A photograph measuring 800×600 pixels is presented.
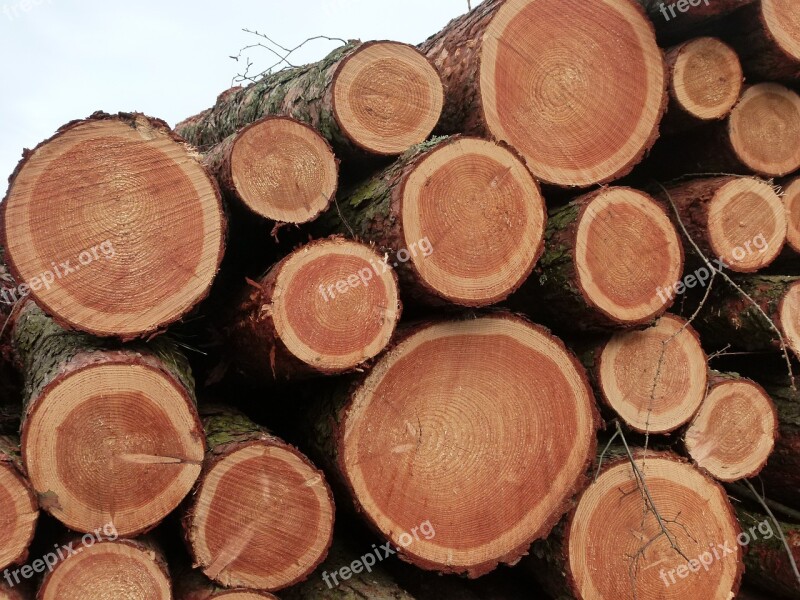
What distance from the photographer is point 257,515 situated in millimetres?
1837

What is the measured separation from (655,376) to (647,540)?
58 centimetres

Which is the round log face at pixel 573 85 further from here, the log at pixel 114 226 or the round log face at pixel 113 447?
the round log face at pixel 113 447

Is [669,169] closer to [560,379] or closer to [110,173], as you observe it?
[560,379]

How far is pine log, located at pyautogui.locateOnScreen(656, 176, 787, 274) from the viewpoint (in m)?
2.62

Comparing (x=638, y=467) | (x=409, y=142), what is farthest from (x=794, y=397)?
(x=409, y=142)

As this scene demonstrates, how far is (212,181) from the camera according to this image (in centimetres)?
189

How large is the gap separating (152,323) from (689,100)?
7.27ft

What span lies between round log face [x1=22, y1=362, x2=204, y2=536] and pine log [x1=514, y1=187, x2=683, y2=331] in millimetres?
1267

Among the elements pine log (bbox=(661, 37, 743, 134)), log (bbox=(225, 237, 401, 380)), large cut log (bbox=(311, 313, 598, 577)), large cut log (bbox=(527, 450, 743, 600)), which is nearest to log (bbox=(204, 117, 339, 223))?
log (bbox=(225, 237, 401, 380))

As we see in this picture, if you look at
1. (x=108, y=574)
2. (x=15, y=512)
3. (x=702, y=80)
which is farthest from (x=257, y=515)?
(x=702, y=80)

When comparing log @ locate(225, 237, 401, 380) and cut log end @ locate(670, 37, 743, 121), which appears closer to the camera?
log @ locate(225, 237, 401, 380)

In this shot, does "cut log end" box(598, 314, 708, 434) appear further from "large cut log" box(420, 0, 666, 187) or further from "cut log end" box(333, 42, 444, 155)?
"cut log end" box(333, 42, 444, 155)

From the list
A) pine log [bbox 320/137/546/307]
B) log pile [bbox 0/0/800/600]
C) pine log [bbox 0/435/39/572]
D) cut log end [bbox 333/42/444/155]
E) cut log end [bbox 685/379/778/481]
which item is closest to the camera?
pine log [bbox 0/435/39/572]

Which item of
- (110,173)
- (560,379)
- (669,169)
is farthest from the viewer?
(669,169)
